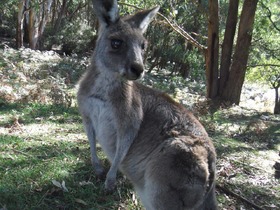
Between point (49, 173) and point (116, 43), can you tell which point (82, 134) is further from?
point (116, 43)

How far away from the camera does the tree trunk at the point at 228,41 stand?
9.68m

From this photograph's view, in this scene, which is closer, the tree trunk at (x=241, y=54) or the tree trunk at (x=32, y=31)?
the tree trunk at (x=241, y=54)

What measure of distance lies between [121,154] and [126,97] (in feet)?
1.68

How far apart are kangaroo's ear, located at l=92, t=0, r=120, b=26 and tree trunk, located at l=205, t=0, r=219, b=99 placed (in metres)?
6.51

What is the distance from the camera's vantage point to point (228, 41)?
980cm

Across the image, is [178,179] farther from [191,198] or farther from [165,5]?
[165,5]

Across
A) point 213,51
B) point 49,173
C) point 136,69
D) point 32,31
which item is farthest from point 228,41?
point 32,31

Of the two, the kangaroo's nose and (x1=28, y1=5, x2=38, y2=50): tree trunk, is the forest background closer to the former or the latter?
the kangaroo's nose

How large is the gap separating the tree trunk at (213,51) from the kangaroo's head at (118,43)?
20.8 feet

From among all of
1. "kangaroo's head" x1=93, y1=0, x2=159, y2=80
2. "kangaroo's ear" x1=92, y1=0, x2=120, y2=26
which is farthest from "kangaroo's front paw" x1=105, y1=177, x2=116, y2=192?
"kangaroo's ear" x1=92, y1=0, x2=120, y2=26

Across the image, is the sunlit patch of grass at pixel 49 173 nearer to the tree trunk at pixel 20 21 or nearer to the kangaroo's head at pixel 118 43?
the kangaroo's head at pixel 118 43

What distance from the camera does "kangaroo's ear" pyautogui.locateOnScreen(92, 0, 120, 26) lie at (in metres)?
3.28

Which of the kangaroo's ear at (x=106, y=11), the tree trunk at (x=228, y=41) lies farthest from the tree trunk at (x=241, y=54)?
the kangaroo's ear at (x=106, y=11)

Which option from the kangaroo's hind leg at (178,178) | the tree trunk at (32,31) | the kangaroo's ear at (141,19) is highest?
the kangaroo's ear at (141,19)
